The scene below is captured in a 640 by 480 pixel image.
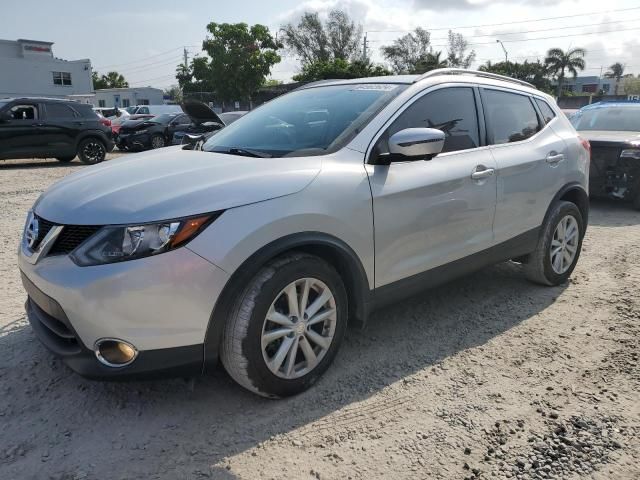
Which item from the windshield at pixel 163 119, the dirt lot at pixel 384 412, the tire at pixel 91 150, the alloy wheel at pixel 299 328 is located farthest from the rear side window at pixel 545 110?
the windshield at pixel 163 119

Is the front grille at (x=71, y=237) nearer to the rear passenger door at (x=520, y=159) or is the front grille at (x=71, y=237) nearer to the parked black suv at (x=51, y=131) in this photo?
the rear passenger door at (x=520, y=159)

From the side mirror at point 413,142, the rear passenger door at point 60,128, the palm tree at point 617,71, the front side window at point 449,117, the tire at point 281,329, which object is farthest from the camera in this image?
the palm tree at point 617,71

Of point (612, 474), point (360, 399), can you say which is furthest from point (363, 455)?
point (612, 474)

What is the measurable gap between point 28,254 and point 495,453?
2497mm

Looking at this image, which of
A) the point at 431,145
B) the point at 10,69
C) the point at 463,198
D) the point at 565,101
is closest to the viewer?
the point at 431,145

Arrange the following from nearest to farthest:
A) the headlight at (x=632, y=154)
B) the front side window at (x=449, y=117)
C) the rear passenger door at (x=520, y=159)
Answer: the front side window at (x=449, y=117) → the rear passenger door at (x=520, y=159) → the headlight at (x=632, y=154)

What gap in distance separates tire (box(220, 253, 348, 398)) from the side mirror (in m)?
0.78

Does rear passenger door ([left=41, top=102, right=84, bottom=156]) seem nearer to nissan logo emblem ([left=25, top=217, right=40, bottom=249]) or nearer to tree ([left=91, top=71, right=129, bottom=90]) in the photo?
nissan logo emblem ([left=25, top=217, right=40, bottom=249])

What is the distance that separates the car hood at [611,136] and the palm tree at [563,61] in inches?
2285

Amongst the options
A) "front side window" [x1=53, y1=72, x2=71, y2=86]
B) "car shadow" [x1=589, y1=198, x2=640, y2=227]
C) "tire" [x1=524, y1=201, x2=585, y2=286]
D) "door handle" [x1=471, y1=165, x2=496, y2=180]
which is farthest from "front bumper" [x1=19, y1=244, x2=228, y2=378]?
"front side window" [x1=53, y1=72, x2=71, y2=86]

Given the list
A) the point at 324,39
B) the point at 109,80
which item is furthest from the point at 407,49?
the point at 109,80

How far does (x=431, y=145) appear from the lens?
309cm

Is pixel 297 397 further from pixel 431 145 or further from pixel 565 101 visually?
pixel 565 101

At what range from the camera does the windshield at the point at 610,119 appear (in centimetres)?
890
